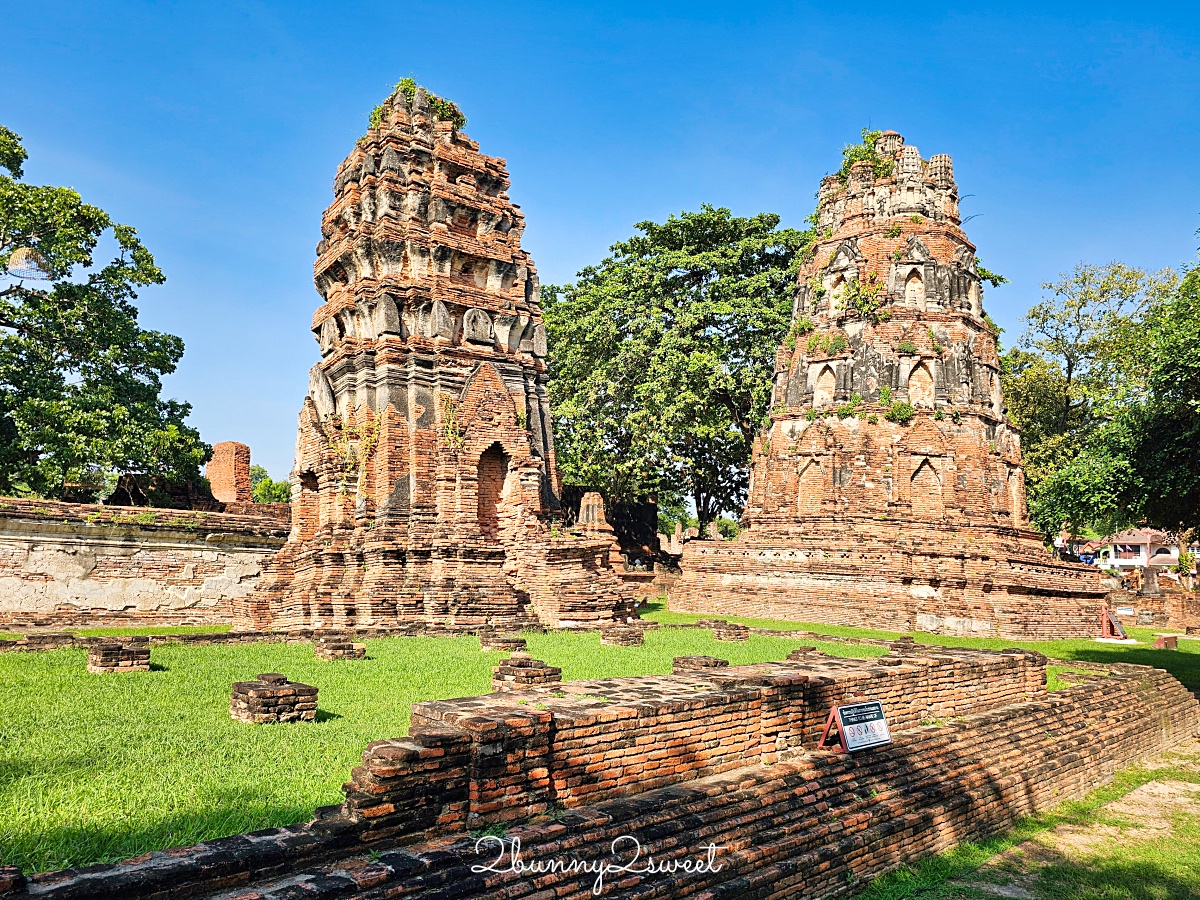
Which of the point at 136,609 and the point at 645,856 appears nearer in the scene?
the point at 645,856

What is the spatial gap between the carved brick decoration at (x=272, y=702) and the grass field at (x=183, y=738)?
0.46 ft

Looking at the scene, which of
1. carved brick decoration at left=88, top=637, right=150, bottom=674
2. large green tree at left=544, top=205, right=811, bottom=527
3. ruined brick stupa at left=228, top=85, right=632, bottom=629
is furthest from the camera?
large green tree at left=544, top=205, right=811, bottom=527

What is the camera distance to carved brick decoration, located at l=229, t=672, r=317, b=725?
6914 millimetres

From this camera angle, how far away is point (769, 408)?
28.9m

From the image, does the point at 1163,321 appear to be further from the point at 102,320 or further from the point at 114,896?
the point at 102,320

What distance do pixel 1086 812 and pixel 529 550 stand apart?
10.6 metres

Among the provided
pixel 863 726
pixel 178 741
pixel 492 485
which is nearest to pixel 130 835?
pixel 178 741

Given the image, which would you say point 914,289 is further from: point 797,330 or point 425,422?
point 425,422

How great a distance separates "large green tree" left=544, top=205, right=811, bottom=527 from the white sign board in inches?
831

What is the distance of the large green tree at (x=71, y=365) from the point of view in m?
18.9

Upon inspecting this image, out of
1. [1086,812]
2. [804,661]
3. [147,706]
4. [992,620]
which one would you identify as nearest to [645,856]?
[804,661]

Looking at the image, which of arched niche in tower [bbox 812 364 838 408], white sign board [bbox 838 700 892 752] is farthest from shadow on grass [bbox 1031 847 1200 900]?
arched niche in tower [bbox 812 364 838 408]

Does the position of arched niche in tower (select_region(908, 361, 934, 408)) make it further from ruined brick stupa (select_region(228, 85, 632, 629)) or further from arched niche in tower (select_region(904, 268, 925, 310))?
ruined brick stupa (select_region(228, 85, 632, 629))

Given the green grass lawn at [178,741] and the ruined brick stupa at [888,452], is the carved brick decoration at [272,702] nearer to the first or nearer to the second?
the green grass lawn at [178,741]
